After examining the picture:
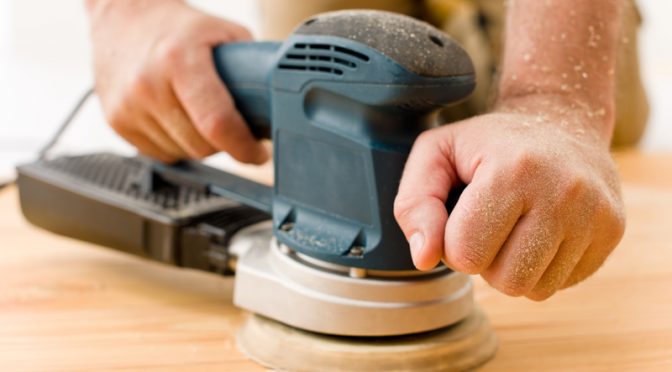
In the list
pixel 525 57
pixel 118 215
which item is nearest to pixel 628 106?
pixel 525 57

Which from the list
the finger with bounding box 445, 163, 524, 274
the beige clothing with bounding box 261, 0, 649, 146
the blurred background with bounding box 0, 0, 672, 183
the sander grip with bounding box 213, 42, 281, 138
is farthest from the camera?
the blurred background with bounding box 0, 0, 672, 183

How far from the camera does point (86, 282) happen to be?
1.03 m

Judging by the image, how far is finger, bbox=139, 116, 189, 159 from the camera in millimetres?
977

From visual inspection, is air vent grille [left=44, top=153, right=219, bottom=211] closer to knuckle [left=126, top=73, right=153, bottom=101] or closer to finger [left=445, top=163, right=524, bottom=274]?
knuckle [left=126, top=73, right=153, bottom=101]

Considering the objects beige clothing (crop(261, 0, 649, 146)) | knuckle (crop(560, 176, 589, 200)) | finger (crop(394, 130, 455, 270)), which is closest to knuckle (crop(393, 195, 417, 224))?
finger (crop(394, 130, 455, 270))

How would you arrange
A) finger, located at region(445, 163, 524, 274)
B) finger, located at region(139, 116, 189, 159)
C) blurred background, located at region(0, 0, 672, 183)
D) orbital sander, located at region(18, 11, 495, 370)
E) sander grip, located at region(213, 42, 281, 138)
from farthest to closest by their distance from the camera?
blurred background, located at region(0, 0, 672, 183) → finger, located at region(139, 116, 189, 159) → sander grip, located at region(213, 42, 281, 138) → orbital sander, located at region(18, 11, 495, 370) → finger, located at region(445, 163, 524, 274)

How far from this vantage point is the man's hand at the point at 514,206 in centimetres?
61

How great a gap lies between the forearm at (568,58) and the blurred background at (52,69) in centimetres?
168

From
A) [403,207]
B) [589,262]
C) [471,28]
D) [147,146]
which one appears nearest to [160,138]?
[147,146]

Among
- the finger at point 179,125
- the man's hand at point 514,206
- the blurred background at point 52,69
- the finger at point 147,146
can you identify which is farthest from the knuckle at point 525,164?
the blurred background at point 52,69

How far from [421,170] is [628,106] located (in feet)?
4.46

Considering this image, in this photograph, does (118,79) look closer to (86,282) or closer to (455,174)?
(86,282)

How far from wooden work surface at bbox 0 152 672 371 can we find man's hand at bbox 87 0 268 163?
0.56ft

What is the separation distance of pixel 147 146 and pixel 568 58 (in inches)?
20.6
